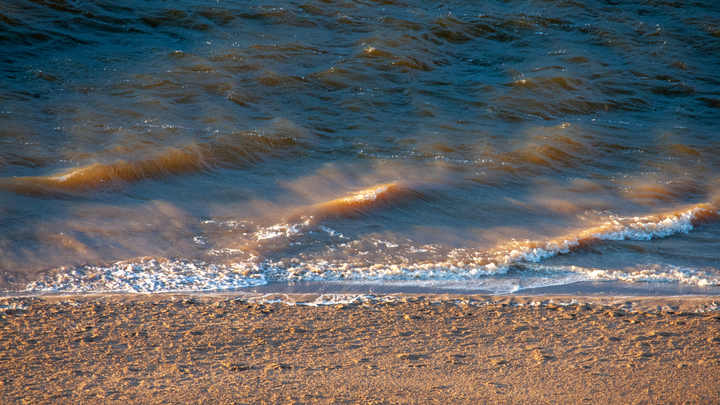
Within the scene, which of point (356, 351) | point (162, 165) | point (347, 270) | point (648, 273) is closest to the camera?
point (356, 351)

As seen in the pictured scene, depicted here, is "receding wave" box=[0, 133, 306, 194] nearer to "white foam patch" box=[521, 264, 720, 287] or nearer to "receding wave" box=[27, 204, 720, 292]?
"receding wave" box=[27, 204, 720, 292]

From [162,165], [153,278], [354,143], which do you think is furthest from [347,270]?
[354,143]

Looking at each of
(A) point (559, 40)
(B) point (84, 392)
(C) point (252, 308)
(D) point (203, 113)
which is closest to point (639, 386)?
(C) point (252, 308)

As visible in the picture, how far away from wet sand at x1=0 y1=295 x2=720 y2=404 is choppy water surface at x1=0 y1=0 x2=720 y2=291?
0.51 metres

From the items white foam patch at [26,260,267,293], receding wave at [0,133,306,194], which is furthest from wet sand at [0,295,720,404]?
receding wave at [0,133,306,194]

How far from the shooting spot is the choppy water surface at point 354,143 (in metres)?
4.23

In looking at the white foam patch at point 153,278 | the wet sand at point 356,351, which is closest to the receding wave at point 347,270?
the white foam patch at point 153,278

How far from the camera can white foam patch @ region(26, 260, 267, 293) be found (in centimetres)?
351

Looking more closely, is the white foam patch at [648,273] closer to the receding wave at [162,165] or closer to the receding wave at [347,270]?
the receding wave at [347,270]

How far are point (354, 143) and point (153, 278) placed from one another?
3696 millimetres

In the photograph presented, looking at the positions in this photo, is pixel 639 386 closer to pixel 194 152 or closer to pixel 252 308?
pixel 252 308

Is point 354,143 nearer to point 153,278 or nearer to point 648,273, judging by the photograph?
point 153,278

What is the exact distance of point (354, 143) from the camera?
22.5ft

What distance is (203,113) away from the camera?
→ 23.4 ft
